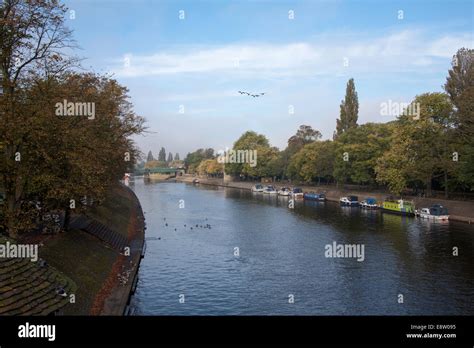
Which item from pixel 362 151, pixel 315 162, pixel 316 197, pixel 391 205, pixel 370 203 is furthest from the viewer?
pixel 315 162

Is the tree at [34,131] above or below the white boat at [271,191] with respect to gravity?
above

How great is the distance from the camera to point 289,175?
158500 millimetres

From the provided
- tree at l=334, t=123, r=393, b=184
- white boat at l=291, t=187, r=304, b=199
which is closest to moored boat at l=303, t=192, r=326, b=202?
white boat at l=291, t=187, r=304, b=199

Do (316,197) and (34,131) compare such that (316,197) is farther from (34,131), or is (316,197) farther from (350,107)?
(34,131)

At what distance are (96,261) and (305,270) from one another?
58.1ft

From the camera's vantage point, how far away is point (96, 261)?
34.4 m

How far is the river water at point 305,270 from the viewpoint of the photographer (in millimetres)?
30531

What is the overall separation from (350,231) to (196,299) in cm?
3416

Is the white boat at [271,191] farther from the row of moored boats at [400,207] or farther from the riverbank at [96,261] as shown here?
the riverbank at [96,261]

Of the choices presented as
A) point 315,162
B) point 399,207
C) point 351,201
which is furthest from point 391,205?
point 315,162

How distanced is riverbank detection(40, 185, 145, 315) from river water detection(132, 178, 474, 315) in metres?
1.81

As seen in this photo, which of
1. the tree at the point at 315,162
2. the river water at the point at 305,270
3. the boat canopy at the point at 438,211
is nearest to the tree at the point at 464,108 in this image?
the boat canopy at the point at 438,211

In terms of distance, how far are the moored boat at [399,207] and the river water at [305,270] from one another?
7115 mm

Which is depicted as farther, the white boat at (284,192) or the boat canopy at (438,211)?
the white boat at (284,192)
